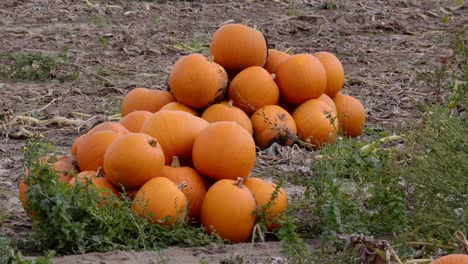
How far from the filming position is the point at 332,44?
10.5m

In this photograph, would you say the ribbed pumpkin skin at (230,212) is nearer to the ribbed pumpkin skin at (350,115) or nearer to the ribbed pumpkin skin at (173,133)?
the ribbed pumpkin skin at (173,133)

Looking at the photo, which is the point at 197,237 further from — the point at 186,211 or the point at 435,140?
the point at 435,140

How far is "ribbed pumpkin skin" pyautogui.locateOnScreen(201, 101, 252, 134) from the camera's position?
6.19m

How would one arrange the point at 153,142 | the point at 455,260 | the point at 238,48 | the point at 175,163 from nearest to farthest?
1. the point at 455,260
2. the point at 153,142
3. the point at 175,163
4. the point at 238,48

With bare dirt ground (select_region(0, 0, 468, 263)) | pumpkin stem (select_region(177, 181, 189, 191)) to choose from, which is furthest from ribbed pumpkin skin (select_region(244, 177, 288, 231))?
pumpkin stem (select_region(177, 181, 189, 191))

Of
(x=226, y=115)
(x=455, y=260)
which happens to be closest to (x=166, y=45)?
(x=226, y=115)

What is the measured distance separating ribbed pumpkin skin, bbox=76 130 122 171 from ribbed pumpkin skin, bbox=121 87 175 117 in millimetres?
1289

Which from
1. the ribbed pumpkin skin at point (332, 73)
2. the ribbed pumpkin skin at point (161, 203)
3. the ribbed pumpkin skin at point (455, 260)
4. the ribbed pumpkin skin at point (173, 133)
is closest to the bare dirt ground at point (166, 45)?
the ribbed pumpkin skin at point (161, 203)

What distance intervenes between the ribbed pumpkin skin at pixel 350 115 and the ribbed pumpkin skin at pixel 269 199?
1.88 metres

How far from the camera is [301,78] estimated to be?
6.44m

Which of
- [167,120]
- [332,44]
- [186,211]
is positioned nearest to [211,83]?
[167,120]

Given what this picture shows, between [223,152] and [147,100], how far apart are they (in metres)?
1.63

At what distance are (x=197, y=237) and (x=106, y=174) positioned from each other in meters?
0.52

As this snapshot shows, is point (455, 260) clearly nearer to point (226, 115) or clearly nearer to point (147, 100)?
point (226, 115)
